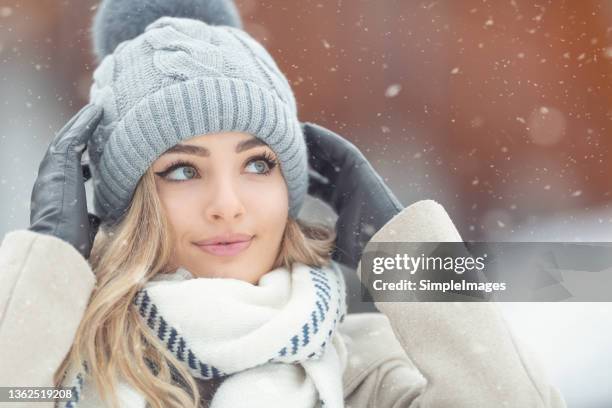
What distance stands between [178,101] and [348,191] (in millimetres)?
321

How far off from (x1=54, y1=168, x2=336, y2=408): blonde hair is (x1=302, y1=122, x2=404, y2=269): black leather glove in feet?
0.95

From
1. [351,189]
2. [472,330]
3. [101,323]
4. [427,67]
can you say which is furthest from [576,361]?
[101,323]

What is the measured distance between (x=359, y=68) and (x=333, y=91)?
0.22ft

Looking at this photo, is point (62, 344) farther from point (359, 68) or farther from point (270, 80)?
point (359, 68)

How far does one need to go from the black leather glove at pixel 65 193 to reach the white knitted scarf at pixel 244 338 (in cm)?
12

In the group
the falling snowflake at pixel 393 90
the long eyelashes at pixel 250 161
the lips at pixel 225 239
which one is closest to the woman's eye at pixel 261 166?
the long eyelashes at pixel 250 161

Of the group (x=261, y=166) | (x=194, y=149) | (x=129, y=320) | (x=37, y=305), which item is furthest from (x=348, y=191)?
(x=37, y=305)

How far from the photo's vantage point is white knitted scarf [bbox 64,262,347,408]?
0.88 m

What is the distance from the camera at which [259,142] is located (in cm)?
97

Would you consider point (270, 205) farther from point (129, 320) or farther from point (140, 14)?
point (140, 14)

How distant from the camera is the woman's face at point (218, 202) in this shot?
936mm

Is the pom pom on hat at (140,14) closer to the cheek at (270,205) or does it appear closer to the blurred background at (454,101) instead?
the blurred background at (454,101)

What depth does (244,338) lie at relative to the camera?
2.87ft

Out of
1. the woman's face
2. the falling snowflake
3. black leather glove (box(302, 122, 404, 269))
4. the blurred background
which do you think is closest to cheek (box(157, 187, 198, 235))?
the woman's face
